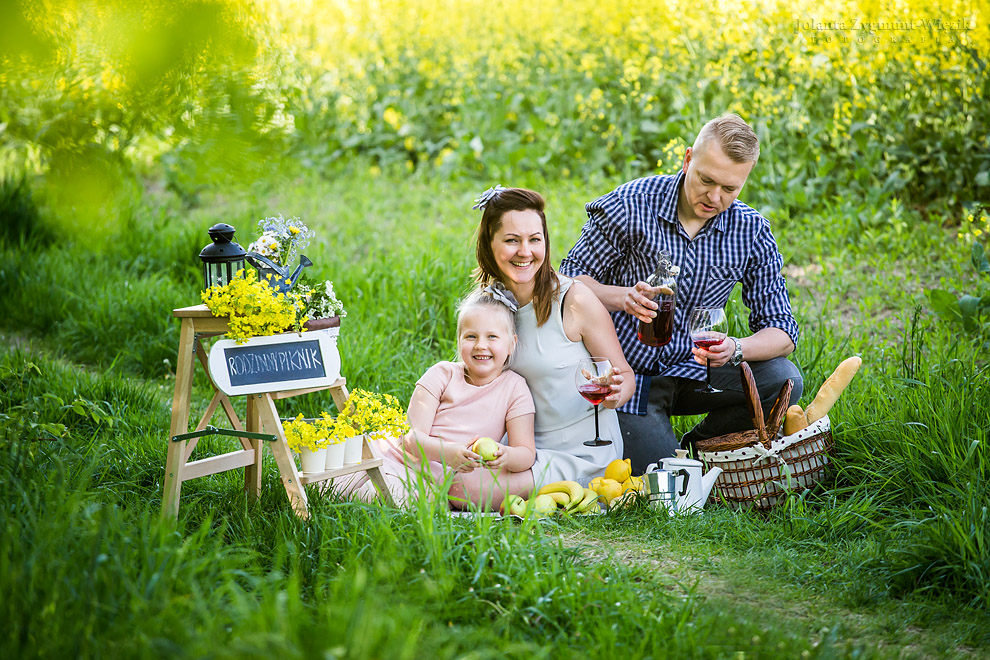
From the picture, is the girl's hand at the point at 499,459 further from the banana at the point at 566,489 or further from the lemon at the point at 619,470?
the lemon at the point at 619,470

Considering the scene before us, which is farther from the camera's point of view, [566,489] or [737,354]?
[737,354]

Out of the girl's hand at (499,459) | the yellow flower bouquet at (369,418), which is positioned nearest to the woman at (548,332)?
the girl's hand at (499,459)

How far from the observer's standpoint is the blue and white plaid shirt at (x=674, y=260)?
396cm

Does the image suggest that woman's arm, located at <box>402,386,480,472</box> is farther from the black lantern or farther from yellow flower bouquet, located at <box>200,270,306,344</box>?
the black lantern

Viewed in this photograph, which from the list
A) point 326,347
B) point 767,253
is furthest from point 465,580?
point 767,253

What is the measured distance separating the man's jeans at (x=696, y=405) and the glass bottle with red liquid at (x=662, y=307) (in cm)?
45

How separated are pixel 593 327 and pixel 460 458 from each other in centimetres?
86

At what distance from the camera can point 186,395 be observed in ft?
10.2

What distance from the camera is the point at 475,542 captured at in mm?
2734

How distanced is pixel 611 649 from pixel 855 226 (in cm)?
486

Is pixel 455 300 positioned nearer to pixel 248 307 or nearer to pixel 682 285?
pixel 682 285

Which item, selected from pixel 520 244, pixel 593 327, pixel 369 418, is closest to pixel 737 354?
pixel 593 327

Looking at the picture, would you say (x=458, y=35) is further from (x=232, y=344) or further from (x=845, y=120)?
(x=232, y=344)

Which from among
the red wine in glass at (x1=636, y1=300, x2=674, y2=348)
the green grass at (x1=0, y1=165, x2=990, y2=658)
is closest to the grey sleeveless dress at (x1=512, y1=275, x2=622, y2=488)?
the red wine in glass at (x1=636, y1=300, x2=674, y2=348)
